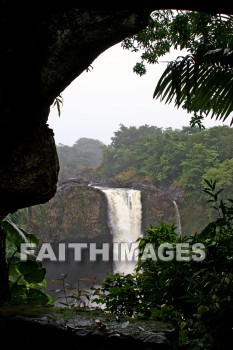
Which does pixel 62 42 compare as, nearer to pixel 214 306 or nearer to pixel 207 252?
pixel 207 252

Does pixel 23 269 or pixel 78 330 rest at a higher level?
pixel 23 269

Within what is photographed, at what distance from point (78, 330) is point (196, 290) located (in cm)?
100

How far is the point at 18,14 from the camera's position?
5.16 ft

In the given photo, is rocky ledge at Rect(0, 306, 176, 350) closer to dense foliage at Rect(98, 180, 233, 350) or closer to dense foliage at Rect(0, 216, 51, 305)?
dense foliage at Rect(98, 180, 233, 350)

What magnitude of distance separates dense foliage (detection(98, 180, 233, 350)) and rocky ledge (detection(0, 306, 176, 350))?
121mm

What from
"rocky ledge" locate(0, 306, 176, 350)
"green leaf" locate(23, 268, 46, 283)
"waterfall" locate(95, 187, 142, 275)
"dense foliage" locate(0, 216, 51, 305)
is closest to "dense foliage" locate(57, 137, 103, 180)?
"waterfall" locate(95, 187, 142, 275)

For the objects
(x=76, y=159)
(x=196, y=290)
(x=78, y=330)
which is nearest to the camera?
(x=196, y=290)

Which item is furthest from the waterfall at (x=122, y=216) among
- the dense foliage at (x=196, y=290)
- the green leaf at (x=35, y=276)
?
the dense foliage at (x=196, y=290)

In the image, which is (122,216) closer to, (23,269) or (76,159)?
(23,269)

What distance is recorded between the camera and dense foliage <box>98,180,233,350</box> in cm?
155

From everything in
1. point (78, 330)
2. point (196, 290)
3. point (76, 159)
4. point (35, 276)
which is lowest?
point (78, 330)

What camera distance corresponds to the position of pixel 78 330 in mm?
2449

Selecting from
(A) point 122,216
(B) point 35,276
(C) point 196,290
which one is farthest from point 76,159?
(C) point 196,290

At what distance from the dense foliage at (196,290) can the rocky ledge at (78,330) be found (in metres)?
0.12
